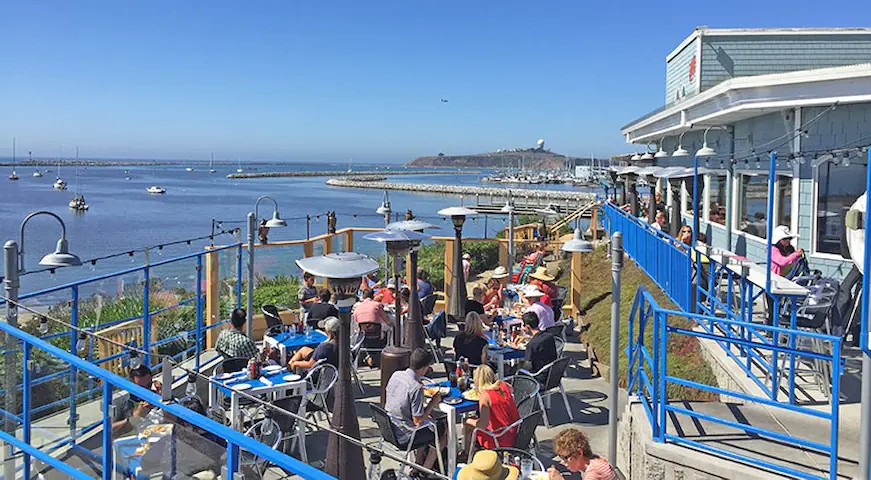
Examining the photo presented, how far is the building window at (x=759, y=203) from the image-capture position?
37.3ft

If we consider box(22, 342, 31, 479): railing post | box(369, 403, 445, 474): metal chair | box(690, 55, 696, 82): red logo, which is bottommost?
box(369, 403, 445, 474): metal chair

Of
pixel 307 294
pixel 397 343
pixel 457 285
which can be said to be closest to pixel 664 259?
pixel 457 285

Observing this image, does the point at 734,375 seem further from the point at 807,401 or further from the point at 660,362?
the point at 660,362

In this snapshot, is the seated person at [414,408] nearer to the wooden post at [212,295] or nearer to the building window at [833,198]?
the wooden post at [212,295]

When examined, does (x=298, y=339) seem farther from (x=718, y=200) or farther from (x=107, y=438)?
(x=718, y=200)

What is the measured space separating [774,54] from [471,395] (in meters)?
13.5

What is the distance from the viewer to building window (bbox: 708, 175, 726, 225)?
14.9 m

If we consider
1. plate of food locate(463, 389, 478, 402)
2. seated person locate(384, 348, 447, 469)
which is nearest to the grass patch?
plate of food locate(463, 389, 478, 402)

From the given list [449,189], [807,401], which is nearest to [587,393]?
[807,401]

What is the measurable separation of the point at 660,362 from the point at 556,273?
11189 millimetres

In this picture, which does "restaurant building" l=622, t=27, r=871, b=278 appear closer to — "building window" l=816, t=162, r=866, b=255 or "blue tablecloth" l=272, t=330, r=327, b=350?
"building window" l=816, t=162, r=866, b=255

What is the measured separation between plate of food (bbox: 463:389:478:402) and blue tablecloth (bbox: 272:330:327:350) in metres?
2.75

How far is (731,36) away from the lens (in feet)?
54.9

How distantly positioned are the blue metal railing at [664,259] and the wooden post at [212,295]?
6656 millimetres
